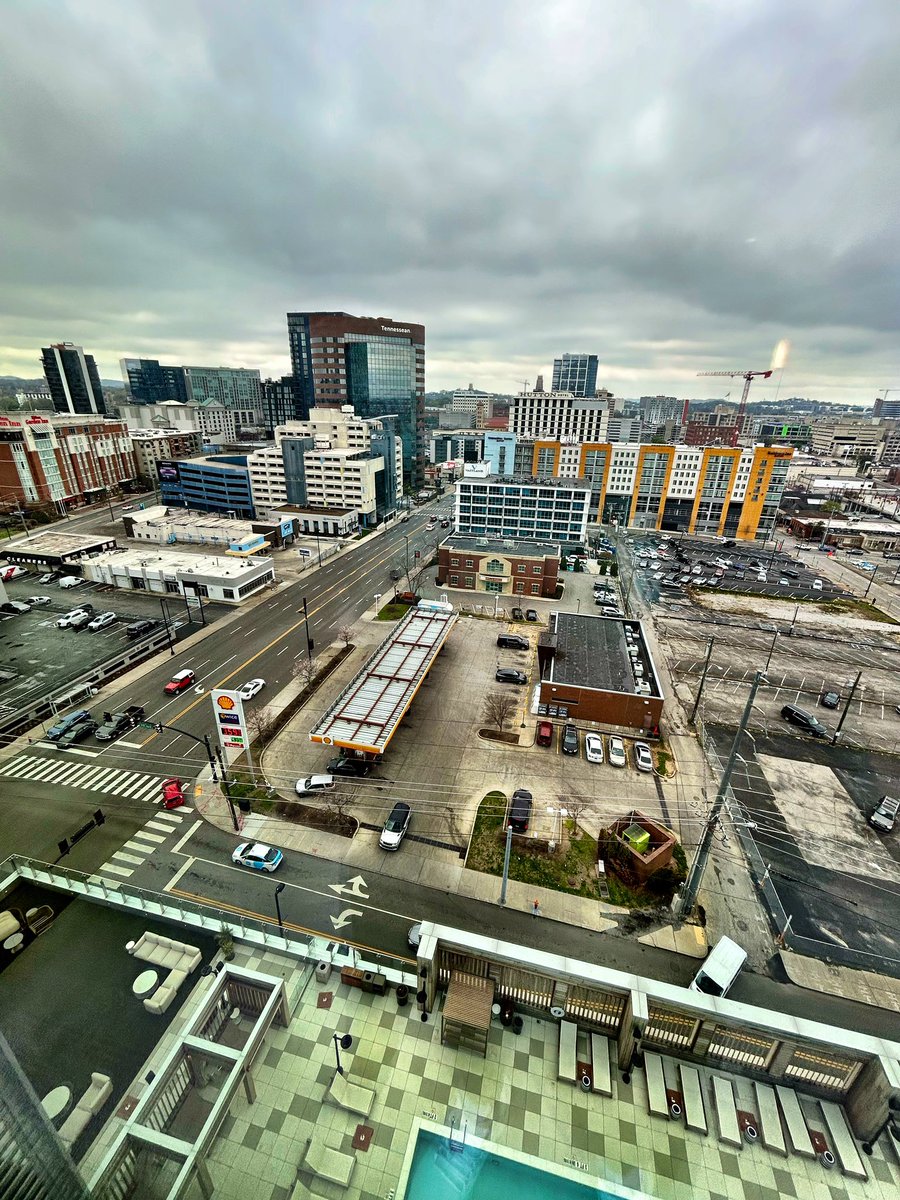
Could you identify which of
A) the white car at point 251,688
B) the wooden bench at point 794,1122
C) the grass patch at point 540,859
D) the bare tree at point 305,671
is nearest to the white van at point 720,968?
the wooden bench at point 794,1122

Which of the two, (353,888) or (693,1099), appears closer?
(693,1099)

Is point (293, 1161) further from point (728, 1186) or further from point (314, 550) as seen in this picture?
point (314, 550)

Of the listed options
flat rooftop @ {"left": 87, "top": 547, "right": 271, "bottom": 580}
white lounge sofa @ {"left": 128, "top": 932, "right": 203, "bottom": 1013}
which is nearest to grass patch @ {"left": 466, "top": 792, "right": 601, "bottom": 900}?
white lounge sofa @ {"left": 128, "top": 932, "right": 203, "bottom": 1013}

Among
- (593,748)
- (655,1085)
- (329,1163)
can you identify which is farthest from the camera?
(593,748)

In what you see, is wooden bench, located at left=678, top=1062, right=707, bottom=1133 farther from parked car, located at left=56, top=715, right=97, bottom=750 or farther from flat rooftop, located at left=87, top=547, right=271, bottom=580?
flat rooftop, located at left=87, top=547, right=271, bottom=580

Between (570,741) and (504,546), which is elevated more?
(504,546)

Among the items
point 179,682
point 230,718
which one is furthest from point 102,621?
point 230,718

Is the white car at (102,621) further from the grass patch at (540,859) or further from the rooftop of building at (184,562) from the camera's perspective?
the grass patch at (540,859)

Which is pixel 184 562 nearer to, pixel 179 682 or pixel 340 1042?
pixel 179 682

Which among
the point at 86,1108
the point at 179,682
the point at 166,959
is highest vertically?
the point at 166,959
